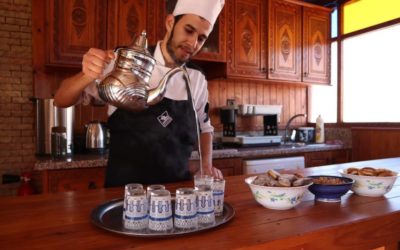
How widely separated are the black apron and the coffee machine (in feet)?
5.32

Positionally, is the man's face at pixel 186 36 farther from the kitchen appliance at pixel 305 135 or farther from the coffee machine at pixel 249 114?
the kitchen appliance at pixel 305 135

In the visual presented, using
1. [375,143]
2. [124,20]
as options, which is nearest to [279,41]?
[375,143]

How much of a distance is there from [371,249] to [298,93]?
3.18m

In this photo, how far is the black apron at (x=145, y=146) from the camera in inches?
53.6

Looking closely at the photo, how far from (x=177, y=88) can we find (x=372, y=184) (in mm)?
881

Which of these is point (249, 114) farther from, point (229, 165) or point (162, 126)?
point (162, 126)

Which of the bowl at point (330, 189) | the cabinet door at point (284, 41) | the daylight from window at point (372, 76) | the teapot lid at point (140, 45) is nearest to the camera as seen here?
the teapot lid at point (140, 45)

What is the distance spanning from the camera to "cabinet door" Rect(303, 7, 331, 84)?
11.3ft

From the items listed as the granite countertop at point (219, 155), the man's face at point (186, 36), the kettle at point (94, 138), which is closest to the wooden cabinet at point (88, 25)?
the kettle at point (94, 138)

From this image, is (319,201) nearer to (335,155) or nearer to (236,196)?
(236,196)

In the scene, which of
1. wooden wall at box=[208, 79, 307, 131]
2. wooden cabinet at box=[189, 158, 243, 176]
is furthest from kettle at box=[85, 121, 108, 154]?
wooden wall at box=[208, 79, 307, 131]

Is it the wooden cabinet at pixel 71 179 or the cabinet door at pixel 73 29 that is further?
the cabinet door at pixel 73 29

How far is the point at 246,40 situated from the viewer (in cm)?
307

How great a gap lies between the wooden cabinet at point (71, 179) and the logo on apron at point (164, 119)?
0.95 m
